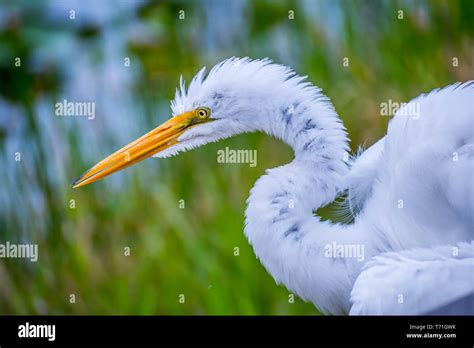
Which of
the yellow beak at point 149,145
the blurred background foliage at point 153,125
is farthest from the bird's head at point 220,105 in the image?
the blurred background foliage at point 153,125

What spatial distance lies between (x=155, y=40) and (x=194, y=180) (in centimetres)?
72

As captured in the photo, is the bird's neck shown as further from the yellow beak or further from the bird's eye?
the yellow beak

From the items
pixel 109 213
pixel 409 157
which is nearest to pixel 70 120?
pixel 109 213

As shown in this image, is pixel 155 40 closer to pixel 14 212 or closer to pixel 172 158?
pixel 172 158

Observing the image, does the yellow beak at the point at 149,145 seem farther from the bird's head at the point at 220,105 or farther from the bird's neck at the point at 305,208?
the bird's neck at the point at 305,208

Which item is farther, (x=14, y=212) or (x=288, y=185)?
(x=14, y=212)

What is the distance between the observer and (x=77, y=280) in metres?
3.39

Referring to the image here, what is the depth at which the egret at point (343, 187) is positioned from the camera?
2.47m

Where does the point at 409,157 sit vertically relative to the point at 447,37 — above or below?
below

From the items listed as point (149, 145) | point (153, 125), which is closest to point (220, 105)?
point (149, 145)

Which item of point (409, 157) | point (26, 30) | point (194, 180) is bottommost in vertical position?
point (409, 157)

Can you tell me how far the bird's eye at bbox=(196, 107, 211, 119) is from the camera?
8.87 feet

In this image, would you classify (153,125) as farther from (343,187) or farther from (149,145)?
(343,187)
